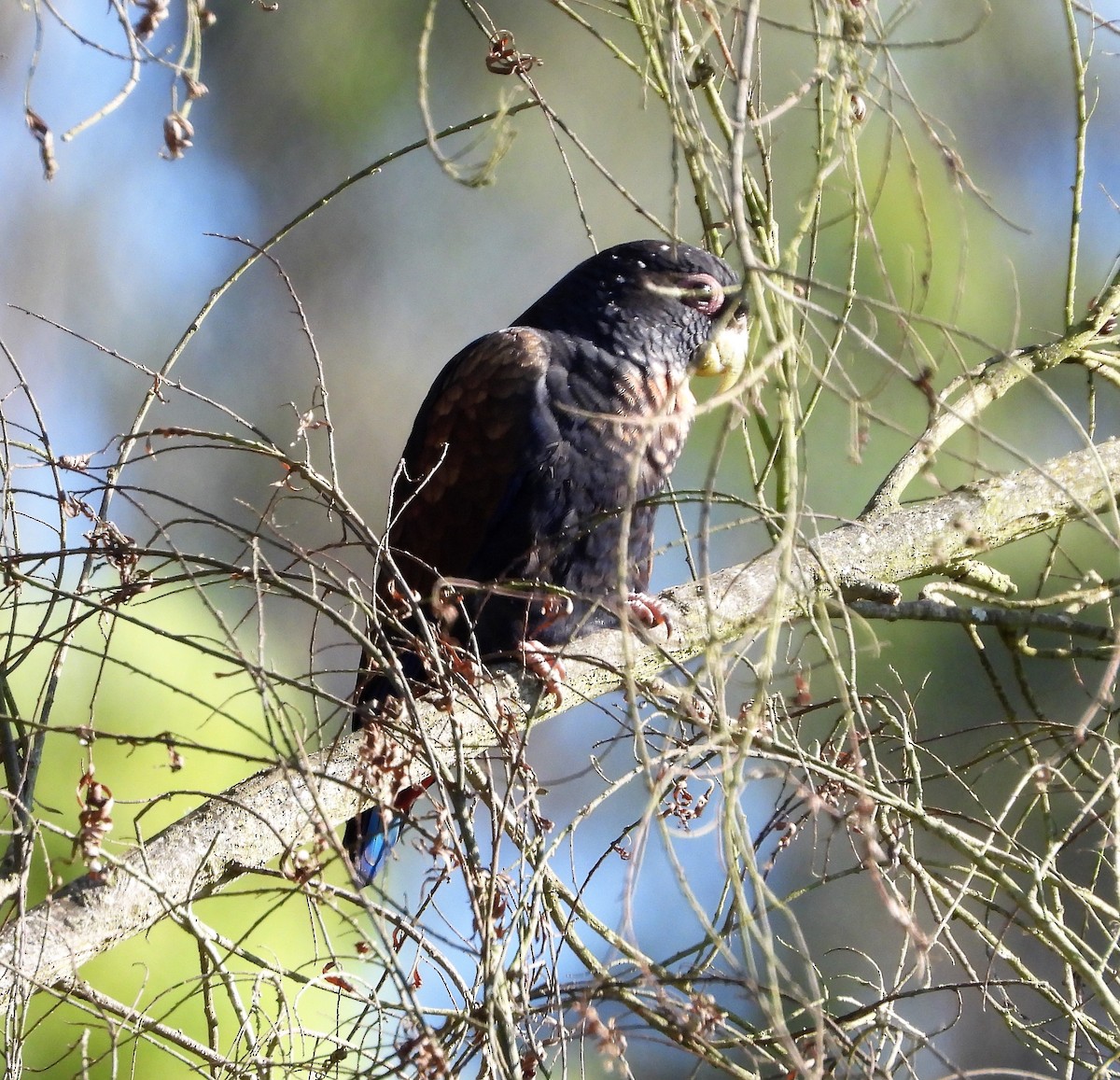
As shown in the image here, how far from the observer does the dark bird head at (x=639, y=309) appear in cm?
235

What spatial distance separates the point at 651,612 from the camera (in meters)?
1.97

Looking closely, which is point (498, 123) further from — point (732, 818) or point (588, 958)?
point (588, 958)

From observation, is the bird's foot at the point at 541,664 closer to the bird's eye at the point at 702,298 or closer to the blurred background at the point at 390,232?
the bird's eye at the point at 702,298

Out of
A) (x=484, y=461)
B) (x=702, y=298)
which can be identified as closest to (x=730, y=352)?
(x=702, y=298)

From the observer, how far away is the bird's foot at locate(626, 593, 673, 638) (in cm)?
195

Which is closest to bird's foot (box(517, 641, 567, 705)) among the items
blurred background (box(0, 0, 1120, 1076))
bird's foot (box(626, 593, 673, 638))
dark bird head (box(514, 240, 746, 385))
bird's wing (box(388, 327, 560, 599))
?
bird's foot (box(626, 593, 673, 638))

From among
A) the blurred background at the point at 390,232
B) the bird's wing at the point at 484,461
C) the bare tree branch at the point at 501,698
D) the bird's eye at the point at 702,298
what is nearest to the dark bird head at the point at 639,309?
the bird's eye at the point at 702,298

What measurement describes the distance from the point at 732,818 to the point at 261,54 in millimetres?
9492

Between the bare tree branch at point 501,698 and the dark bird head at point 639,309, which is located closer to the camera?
the bare tree branch at point 501,698

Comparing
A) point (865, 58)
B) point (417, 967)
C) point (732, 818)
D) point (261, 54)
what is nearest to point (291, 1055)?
point (417, 967)

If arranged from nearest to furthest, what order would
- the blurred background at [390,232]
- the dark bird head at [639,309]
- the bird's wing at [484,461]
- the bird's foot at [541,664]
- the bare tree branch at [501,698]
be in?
1. the bare tree branch at [501,698]
2. the bird's foot at [541,664]
3. the bird's wing at [484,461]
4. the dark bird head at [639,309]
5. the blurred background at [390,232]

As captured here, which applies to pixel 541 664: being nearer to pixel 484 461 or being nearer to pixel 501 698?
pixel 501 698

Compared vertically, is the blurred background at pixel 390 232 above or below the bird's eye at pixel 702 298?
above

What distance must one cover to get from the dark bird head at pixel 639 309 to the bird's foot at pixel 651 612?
56 cm
